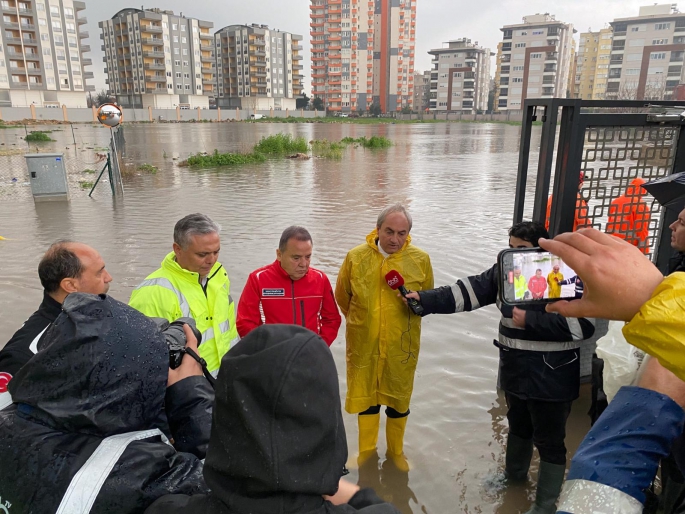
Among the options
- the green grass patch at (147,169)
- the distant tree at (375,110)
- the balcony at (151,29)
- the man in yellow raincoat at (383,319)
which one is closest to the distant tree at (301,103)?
the distant tree at (375,110)

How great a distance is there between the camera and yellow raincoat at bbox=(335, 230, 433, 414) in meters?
3.18

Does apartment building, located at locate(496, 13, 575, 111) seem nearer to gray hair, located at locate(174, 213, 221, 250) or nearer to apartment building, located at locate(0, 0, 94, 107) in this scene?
apartment building, located at locate(0, 0, 94, 107)

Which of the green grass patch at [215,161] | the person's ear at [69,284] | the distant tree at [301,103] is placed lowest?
the green grass patch at [215,161]

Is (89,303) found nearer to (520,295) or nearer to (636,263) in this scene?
(636,263)

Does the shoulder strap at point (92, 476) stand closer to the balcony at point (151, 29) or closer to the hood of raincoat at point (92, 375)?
the hood of raincoat at point (92, 375)

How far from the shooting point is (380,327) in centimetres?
320

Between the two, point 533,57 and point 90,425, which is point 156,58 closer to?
point 533,57

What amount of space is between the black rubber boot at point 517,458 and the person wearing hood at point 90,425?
7.65 ft

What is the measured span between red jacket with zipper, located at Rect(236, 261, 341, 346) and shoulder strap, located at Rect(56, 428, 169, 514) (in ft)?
6.13

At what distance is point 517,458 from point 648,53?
310 ft

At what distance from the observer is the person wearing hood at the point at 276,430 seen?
980mm

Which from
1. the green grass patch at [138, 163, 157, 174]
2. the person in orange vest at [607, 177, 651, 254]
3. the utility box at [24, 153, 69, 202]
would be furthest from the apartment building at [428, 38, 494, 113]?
the person in orange vest at [607, 177, 651, 254]

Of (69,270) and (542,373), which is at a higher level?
(69,270)

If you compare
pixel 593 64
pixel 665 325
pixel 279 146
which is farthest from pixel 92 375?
pixel 593 64
